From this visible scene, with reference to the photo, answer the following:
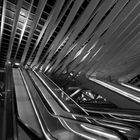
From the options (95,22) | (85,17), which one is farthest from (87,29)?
(85,17)

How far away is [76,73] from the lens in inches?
261

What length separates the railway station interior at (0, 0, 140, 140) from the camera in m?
1.94

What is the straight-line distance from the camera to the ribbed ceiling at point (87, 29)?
3.82 meters

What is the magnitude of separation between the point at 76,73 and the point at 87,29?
8.64 feet

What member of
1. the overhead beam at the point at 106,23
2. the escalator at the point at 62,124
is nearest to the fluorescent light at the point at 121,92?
the overhead beam at the point at 106,23

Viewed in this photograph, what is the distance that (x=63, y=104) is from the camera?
3.42m

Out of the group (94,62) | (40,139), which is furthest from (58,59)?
(40,139)

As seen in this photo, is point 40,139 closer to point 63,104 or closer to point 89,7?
point 63,104

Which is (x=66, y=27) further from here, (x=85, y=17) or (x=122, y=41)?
(x=122, y=41)

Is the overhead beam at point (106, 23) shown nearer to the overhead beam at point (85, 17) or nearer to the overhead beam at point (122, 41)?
the overhead beam at point (85, 17)

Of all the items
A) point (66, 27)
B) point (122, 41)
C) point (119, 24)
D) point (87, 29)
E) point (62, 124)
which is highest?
point (66, 27)

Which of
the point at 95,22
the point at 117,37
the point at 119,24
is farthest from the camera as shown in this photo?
the point at 117,37

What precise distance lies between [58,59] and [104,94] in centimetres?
278

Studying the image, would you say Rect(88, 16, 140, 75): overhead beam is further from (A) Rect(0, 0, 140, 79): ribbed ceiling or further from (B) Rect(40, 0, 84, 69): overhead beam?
(B) Rect(40, 0, 84, 69): overhead beam
